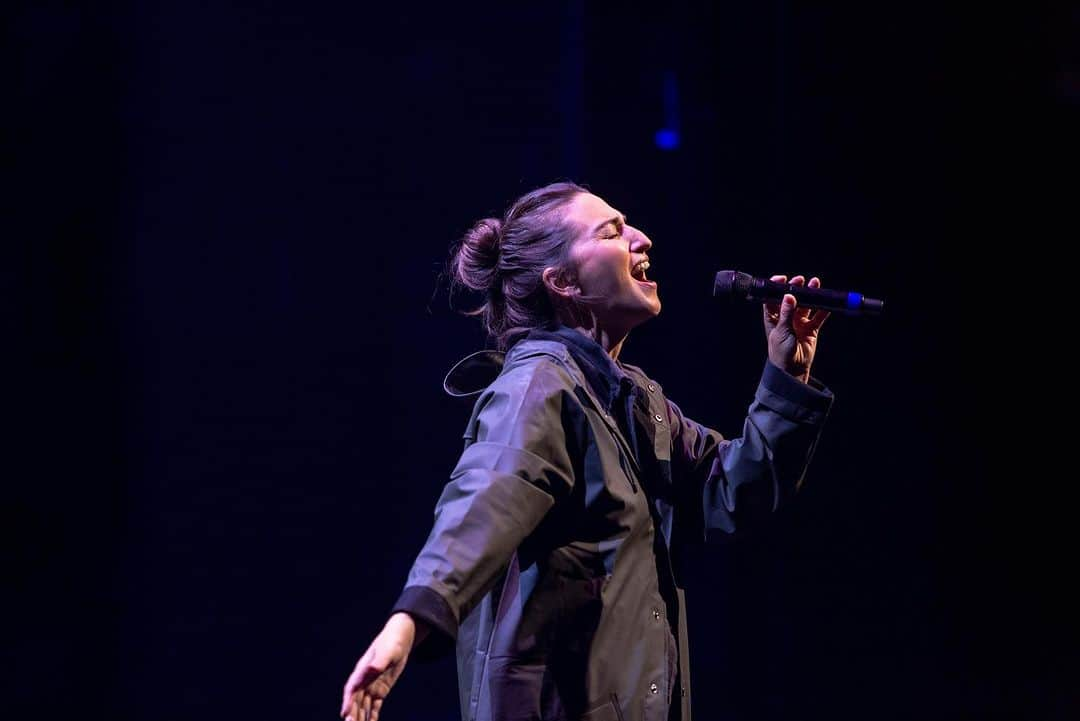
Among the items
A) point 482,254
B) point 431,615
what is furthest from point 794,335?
point 431,615

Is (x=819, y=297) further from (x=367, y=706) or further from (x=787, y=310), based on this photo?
(x=367, y=706)

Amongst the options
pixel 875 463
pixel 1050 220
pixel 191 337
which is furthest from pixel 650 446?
pixel 1050 220

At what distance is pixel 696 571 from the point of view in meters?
2.38

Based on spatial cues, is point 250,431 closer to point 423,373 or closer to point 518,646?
point 423,373

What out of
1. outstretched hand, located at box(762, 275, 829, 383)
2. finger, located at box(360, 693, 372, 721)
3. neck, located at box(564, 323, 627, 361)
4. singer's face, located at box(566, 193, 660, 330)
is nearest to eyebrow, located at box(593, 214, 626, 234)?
singer's face, located at box(566, 193, 660, 330)

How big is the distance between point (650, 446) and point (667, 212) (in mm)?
1073

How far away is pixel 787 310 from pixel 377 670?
2.75ft

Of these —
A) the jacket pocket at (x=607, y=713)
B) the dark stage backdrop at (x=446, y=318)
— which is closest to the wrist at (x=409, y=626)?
the jacket pocket at (x=607, y=713)

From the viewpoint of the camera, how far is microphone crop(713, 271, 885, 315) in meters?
1.42

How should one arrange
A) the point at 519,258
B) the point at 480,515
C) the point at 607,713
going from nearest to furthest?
the point at 480,515, the point at 607,713, the point at 519,258

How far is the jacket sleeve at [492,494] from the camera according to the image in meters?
1.01

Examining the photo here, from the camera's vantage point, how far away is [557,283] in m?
1.51

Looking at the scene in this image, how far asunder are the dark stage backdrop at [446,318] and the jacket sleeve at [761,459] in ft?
2.61

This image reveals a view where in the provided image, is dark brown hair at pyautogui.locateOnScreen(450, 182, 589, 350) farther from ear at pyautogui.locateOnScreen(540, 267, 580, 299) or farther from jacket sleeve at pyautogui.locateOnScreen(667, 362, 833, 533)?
jacket sleeve at pyautogui.locateOnScreen(667, 362, 833, 533)
